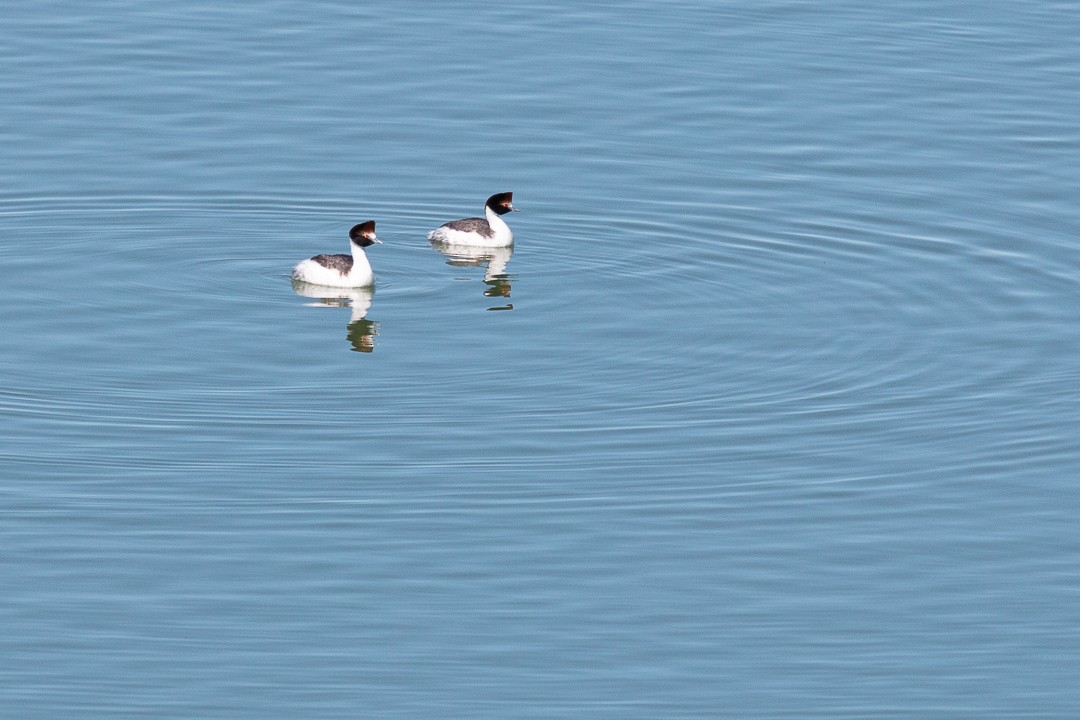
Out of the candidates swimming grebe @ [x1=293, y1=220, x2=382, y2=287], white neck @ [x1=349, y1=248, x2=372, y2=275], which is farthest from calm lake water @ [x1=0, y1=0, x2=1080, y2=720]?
white neck @ [x1=349, y1=248, x2=372, y2=275]

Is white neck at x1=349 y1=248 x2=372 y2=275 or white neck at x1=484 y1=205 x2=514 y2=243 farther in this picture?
white neck at x1=484 y1=205 x2=514 y2=243

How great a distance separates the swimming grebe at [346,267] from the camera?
87.0 ft

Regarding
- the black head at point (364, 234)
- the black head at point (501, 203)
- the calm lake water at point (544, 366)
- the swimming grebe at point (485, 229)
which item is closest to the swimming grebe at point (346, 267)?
the black head at point (364, 234)

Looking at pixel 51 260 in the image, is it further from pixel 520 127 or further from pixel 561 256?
pixel 520 127

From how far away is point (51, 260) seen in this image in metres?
27.1

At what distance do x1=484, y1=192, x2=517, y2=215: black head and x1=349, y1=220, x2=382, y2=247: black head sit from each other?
219cm

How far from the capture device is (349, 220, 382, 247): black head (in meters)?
26.9

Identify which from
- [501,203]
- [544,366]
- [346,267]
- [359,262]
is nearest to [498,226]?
[501,203]

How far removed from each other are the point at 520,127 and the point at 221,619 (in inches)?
678

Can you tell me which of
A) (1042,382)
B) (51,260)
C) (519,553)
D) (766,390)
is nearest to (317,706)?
(519,553)

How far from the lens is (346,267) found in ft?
87.5

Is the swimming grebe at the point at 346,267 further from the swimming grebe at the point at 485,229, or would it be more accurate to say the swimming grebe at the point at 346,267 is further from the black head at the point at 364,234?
the swimming grebe at the point at 485,229

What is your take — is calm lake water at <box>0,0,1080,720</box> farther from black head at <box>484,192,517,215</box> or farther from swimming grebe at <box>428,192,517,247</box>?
black head at <box>484,192,517,215</box>

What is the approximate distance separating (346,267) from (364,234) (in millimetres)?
603
